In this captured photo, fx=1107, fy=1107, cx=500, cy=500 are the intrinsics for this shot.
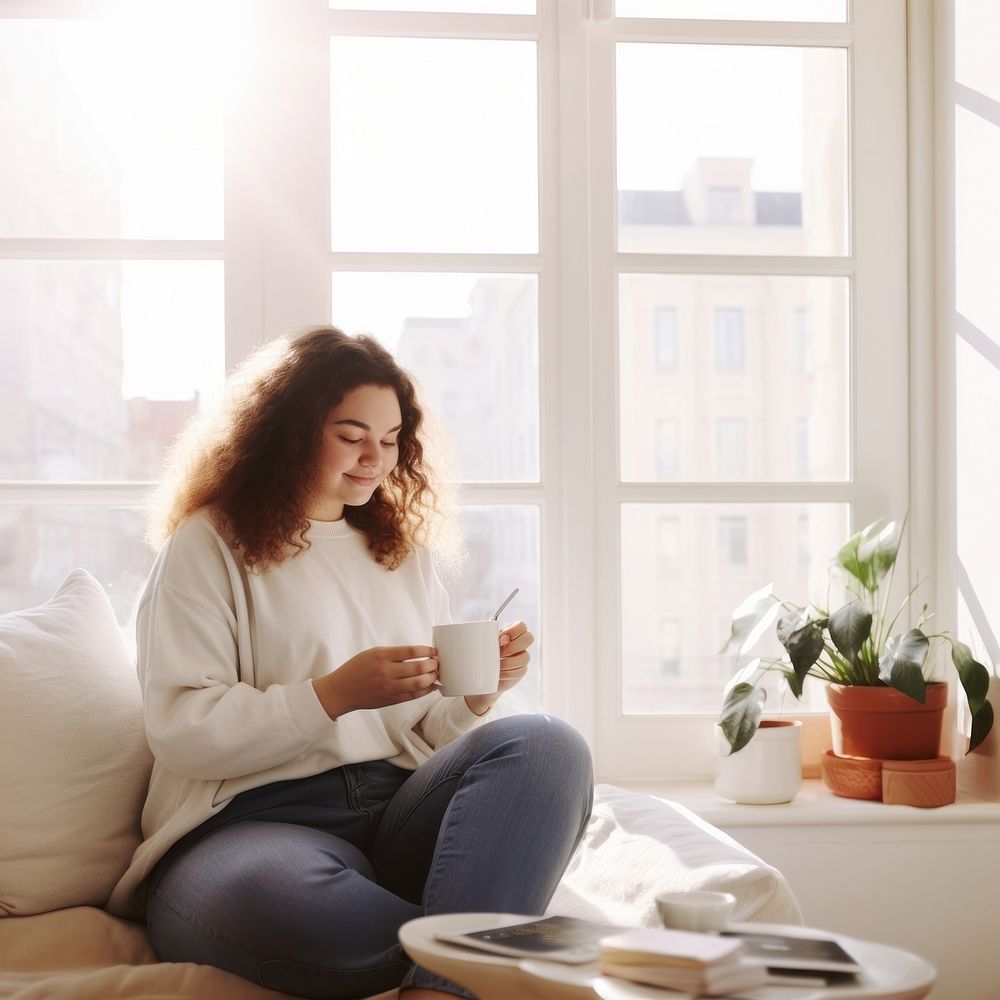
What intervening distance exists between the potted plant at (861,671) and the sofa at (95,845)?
1.23 feet

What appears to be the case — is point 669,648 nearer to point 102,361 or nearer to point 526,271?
point 526,271

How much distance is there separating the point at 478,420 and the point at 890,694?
3.09 ft

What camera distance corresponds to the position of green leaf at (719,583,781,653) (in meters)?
2.04

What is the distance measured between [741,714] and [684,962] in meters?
1.16

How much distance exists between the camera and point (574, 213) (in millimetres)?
2219

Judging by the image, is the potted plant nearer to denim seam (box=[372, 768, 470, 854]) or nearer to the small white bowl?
denim seam (box=[372, 768, 470, 854])

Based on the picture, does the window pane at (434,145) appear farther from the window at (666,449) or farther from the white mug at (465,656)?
the white mug at (465,656)

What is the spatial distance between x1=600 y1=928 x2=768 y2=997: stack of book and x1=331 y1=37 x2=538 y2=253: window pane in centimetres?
163

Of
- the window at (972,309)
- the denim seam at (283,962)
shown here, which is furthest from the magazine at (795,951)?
the window at (972,309)

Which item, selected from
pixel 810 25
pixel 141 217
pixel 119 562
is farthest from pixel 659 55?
pixel 119 562

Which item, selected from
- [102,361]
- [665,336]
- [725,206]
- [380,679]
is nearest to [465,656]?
[380,679]

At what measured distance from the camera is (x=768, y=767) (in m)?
2.02

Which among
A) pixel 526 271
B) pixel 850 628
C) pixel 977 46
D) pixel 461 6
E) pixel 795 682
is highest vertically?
pixel 461 6

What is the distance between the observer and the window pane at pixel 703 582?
226 cm
